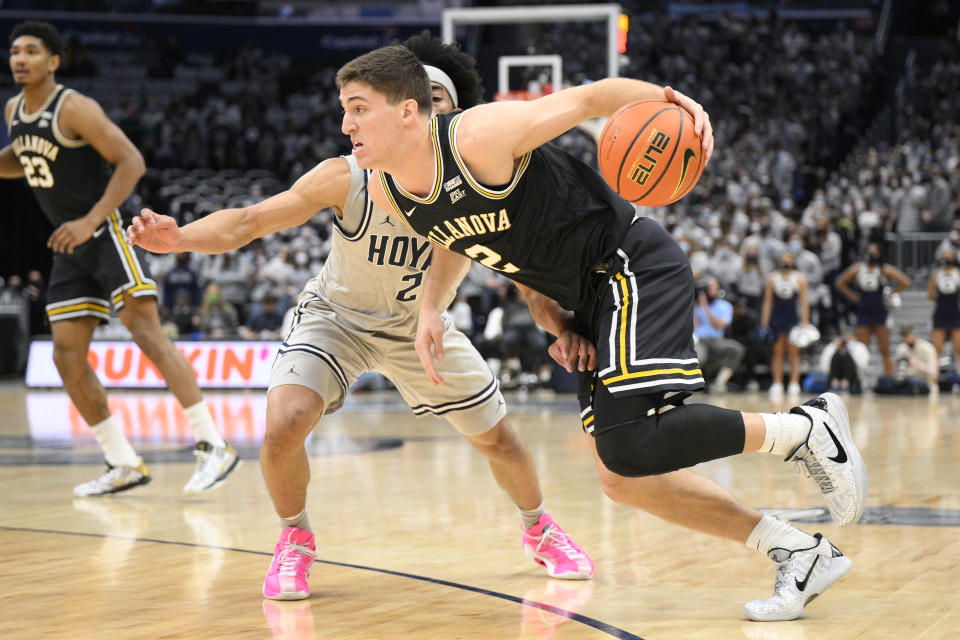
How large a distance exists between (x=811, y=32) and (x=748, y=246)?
1241cm

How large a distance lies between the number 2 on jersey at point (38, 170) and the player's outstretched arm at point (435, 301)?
311 centimetres

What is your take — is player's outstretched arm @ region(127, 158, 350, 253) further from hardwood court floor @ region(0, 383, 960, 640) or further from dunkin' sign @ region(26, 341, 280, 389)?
dunkin' sign @ region(26, 341, 280, 389)

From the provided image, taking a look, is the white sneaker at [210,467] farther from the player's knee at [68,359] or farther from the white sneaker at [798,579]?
the white sneaker at [798,579]

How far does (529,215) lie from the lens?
3658 millimetres

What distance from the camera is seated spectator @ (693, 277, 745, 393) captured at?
49.5 feet

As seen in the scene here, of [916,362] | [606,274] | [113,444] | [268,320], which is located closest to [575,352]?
[606,274]

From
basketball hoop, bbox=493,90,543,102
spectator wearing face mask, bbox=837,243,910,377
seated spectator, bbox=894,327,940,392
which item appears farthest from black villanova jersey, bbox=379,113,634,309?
spectator wearing face mask, bbox=837,243,910,377

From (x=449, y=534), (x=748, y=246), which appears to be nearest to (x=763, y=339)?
(x=748, y=246)

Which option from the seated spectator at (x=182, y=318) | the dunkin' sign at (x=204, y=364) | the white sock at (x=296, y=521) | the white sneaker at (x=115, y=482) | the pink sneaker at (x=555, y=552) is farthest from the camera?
the seated spectator at (x=182, y=318)

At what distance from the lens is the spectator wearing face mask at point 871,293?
15.3 meters

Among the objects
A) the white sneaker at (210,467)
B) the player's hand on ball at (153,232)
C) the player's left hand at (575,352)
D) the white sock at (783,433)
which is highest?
the player's hand on ball at (153,232)

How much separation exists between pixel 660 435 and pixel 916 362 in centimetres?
1232

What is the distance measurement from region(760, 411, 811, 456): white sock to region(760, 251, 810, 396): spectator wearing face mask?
38.5 ft

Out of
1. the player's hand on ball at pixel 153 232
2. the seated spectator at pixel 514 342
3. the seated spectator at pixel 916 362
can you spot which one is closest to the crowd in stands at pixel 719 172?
the seated spectator at pixel 514 342
